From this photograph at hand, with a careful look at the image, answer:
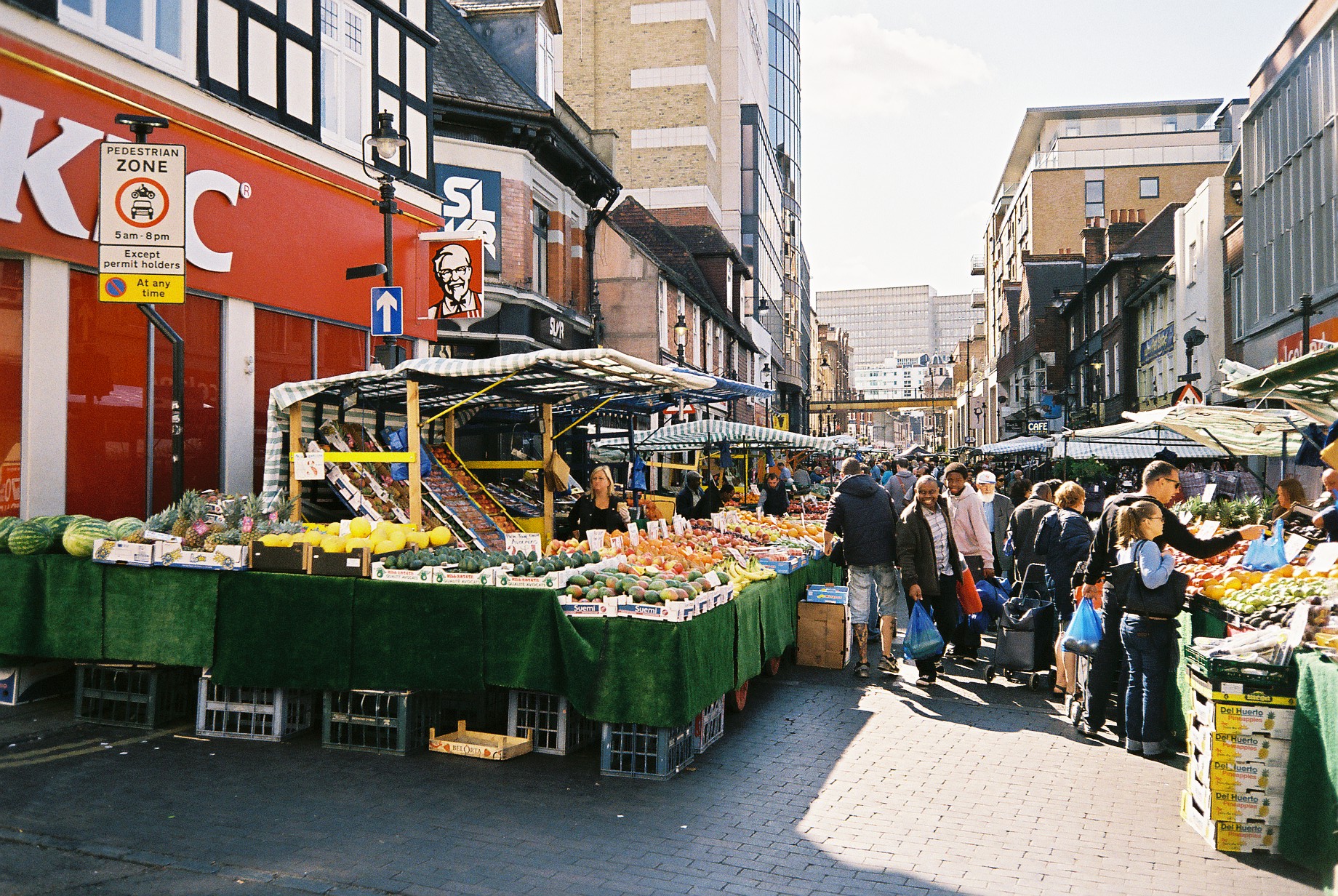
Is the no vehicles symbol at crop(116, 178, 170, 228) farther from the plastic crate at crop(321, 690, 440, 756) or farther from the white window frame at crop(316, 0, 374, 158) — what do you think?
the white window frame at crop(316, 0, 374, 158)

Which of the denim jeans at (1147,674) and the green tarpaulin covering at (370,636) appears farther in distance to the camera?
the denim jeans at (1147,674)

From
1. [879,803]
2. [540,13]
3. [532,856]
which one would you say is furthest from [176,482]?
[540,13]

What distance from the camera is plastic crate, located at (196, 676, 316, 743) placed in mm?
7375

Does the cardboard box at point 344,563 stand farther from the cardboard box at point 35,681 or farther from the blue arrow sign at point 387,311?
Answer: the blue arrow sign at point 387,311

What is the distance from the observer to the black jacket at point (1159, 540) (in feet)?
23.5

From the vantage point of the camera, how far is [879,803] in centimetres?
608

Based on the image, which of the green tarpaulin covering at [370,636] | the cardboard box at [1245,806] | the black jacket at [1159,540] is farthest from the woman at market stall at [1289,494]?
the green tarpaulin covering at [370,636]

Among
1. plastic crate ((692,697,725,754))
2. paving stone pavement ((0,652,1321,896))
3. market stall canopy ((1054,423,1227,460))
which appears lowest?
paving stone pavement ((0,652,1321,896))

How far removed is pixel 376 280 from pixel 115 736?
916 centimetres

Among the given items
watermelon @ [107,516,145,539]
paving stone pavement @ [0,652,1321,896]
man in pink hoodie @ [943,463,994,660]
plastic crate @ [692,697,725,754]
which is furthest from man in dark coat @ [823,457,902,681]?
watermelon @ [107,516,145,539]

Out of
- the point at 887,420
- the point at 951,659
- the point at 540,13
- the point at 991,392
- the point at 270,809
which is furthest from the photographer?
the point at 887,420

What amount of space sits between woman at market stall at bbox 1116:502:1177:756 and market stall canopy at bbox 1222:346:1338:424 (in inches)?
56.3

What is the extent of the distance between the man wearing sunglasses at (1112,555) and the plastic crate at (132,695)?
728 cm

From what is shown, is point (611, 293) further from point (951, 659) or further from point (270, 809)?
point (270, 809)
